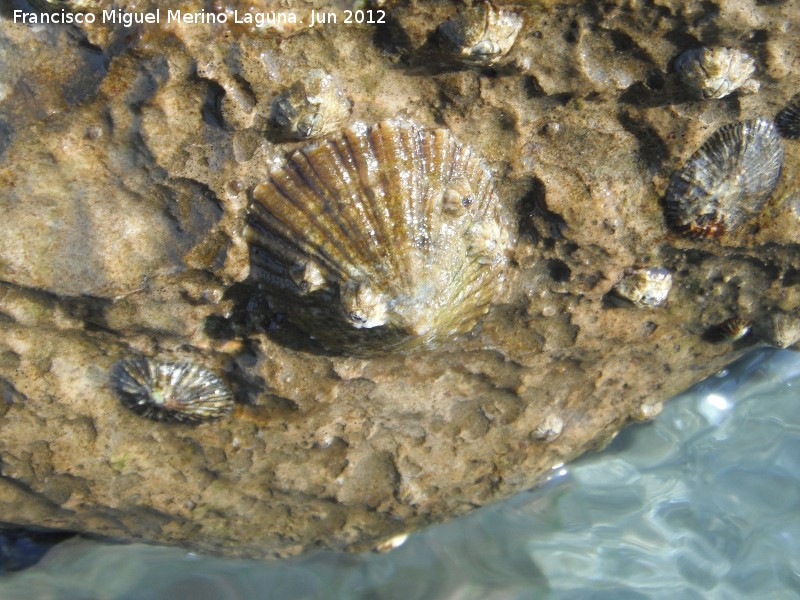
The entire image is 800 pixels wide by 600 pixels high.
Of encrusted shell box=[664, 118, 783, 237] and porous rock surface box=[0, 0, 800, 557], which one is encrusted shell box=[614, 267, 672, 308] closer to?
porous rock surface box=[0, 0, 800, 557]

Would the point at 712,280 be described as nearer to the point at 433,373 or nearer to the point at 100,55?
the point at 433,373

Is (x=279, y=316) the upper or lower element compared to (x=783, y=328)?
upper

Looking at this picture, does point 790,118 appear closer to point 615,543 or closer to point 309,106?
point 309,106

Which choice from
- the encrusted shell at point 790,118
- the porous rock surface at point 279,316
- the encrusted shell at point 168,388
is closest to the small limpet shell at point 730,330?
the porous rock surface at point 279,316

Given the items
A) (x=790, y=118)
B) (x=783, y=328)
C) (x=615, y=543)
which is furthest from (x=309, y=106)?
(x=615, y=543)

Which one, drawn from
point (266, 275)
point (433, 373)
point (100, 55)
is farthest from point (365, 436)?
point (100, 55)

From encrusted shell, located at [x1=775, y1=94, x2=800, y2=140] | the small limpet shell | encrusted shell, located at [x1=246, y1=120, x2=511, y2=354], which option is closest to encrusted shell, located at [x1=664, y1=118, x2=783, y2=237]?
encrusted shell, located at [x1=775, y1=94, x2=800, y2=140]
